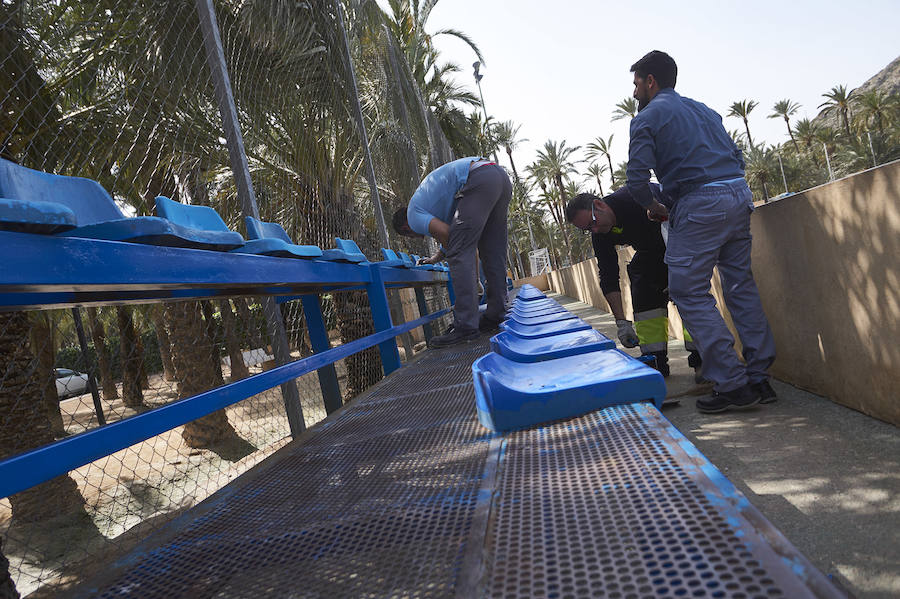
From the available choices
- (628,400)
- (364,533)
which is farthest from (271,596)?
(628,400)

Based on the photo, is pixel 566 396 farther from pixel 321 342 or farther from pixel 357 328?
pixel 357 328

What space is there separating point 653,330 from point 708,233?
A: 1398mm

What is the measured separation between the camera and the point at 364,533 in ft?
3.45

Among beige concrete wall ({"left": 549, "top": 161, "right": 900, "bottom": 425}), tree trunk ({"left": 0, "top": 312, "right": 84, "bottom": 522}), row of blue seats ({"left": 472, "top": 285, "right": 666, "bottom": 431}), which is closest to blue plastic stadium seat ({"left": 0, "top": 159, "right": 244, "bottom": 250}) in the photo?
row of blue seats ({"left": 472, "top": 285, "right": 666, "bottom": 431})

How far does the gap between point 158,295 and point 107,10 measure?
319cm

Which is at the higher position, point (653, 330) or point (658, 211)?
point (658, 211)

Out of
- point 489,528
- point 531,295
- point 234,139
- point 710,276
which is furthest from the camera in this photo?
point 531,295

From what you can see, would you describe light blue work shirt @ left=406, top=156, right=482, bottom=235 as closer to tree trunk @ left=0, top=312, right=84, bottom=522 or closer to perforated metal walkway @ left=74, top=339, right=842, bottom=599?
perforated metal walkway @ left=74, top=339, right=842, bottom=599

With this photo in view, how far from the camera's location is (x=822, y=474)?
2.11m

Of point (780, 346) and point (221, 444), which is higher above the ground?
point (780, 346)

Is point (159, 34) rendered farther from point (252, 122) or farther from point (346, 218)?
point (346, 218)

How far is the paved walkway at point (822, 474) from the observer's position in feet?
5.11

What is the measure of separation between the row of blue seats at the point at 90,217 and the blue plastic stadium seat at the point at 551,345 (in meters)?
1.05

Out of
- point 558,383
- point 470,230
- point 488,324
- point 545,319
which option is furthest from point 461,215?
point 558,383
